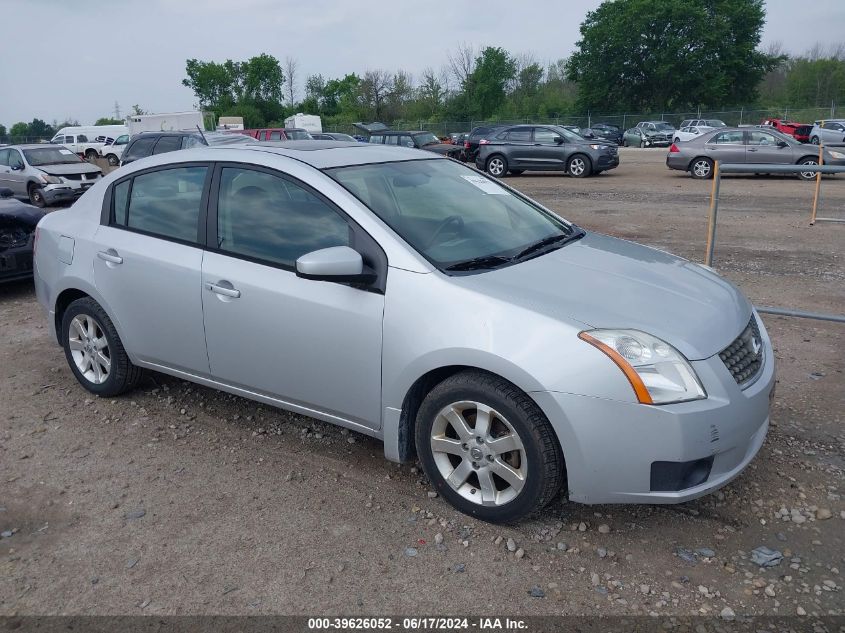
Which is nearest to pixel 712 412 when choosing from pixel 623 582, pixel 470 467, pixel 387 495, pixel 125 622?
pixel 623 582

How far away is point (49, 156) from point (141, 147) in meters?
2.22

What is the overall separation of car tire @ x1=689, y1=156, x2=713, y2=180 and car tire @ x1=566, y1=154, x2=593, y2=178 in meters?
2.87

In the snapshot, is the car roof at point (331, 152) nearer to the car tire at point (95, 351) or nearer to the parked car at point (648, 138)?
the car tire at point (95, 351)

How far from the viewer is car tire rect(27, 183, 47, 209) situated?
16.3m

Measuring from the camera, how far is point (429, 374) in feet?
10.8

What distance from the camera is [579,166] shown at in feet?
70.0

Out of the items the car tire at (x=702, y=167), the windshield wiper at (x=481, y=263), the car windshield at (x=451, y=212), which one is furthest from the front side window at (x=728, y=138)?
the windshield wiper at (x=481, y=263)

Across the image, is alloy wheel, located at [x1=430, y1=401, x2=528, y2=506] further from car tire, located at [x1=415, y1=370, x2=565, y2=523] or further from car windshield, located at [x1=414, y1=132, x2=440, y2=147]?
car windshield, located at [x1=414, y1=132, x2=440, y2=147]

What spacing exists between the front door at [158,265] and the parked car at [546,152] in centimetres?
1818

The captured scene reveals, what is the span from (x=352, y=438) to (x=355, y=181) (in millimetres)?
1495

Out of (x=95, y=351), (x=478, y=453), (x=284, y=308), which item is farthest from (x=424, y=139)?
(x=478, y=453)

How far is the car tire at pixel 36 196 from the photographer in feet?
53.6

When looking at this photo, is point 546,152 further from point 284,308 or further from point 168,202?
point 284,308

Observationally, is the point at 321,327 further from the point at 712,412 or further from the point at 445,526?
the point at 712,412
